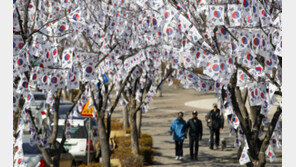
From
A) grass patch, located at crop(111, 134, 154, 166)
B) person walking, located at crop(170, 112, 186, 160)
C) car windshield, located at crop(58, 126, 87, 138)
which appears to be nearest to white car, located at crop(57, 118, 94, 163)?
car windshield, located at crop(58, 126, 87, 138)

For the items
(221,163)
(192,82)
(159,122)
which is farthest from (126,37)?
(159,122)

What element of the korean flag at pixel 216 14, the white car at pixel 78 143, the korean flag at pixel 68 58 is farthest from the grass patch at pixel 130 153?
the korean flag at pixel 216 14

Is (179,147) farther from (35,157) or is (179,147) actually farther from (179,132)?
(35,157)

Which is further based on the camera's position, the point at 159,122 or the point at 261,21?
the point at 159,122

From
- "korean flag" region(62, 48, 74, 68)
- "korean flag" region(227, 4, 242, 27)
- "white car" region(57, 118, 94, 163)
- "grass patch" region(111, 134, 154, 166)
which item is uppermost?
"korean flag" region(227, 4, 242, 27)

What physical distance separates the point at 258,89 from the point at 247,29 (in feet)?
2.45

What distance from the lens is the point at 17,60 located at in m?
4.99

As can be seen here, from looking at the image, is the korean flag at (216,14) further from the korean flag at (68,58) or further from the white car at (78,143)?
the white car at (78,143)

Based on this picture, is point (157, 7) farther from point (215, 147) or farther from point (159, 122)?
point (159, 122)

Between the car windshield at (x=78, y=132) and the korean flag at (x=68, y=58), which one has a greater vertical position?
the korean flag at (x=68, y=58)

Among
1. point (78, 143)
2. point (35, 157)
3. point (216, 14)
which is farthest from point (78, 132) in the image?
point (216, 14)

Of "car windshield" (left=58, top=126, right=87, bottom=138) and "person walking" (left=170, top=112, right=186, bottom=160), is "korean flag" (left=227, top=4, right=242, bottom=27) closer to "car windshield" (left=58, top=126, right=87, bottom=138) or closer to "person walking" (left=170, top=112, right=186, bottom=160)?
"car windshield" (left=58, top=126, right=87, bottom=138)

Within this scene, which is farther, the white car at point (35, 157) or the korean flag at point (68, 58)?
the white car at point (35, 157)

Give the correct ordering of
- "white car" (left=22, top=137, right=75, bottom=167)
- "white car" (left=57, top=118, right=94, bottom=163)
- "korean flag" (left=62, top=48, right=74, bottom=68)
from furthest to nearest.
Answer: "white car" (left=57, top=118, right=94, bottom=163), "white car" (left=22, top=137, right=75, bottom=167), "korean flag" (left=62, top=48, right=74, bottom=68)
